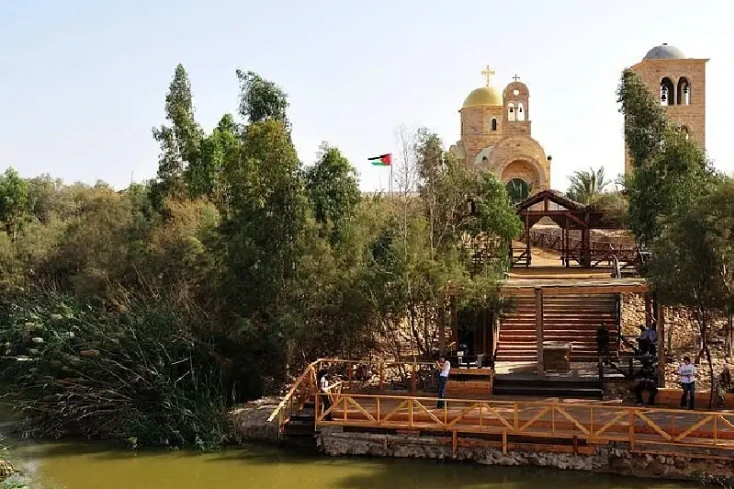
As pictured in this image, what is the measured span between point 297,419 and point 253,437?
1166 millimetres

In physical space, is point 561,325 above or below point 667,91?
below

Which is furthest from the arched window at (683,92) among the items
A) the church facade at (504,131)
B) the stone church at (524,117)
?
the church facade at (504,131)

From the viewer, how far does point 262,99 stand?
25031mm

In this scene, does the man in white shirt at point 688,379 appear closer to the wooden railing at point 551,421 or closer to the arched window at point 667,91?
the wooden railing at point 551,421

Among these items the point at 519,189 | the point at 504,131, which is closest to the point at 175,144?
the point at 519,189

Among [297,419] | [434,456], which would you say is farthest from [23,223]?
[434,456]

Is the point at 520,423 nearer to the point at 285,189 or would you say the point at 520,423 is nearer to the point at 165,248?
the point at 285,189

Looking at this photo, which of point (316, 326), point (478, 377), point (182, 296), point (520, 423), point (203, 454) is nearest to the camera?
point (520, 423)

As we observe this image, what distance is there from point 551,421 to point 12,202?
34.1 metres

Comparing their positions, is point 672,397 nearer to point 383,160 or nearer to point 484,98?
point 383,160

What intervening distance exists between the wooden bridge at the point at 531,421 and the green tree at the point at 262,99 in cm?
1014

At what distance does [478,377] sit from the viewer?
59.8ft

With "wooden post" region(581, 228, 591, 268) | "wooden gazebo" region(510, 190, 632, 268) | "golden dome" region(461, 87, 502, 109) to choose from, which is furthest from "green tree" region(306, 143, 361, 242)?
"golden dome" region(461, 87, 502, 109)

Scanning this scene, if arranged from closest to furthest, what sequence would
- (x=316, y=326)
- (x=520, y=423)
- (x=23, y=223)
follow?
1. (x=520, y=423)
2. (x=316, y=326)
3. (x=23, y=223)
